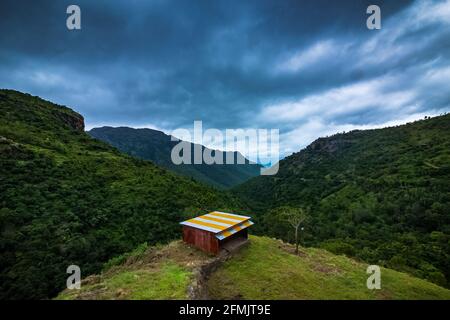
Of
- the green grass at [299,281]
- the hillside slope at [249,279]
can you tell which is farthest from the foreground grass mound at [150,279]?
the green grass at [299,281]

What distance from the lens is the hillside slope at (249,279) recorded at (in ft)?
35.4

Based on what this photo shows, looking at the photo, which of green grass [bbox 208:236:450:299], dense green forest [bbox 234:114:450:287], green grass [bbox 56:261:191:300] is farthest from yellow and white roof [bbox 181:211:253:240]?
dense green forest [bbox 234:114:450:287]

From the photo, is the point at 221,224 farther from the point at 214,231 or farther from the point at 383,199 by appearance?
the point at 383,199

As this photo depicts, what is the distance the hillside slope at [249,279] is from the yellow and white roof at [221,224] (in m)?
1.93

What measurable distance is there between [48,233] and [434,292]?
A: 37350mm

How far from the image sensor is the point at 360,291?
12.4 m

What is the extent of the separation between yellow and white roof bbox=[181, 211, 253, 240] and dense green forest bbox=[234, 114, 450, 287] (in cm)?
1410

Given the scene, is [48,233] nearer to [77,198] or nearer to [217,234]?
[77,198]

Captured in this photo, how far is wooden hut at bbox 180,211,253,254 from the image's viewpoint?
15383 millimetres

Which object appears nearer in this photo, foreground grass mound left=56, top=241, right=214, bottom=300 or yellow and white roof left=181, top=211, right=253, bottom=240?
foreground grass mound left=56, top=241, right=214, bottom=300

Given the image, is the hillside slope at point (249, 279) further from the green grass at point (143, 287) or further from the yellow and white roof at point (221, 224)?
the yellow and white roof at point (221, 224)

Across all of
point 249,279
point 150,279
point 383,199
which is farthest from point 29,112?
point 383,199

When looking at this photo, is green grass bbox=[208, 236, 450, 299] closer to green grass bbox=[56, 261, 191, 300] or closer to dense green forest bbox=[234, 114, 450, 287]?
green grass bbox=[56, 261, 191, 300]

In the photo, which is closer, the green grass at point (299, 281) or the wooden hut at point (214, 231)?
the green grass at point (299, 281)
